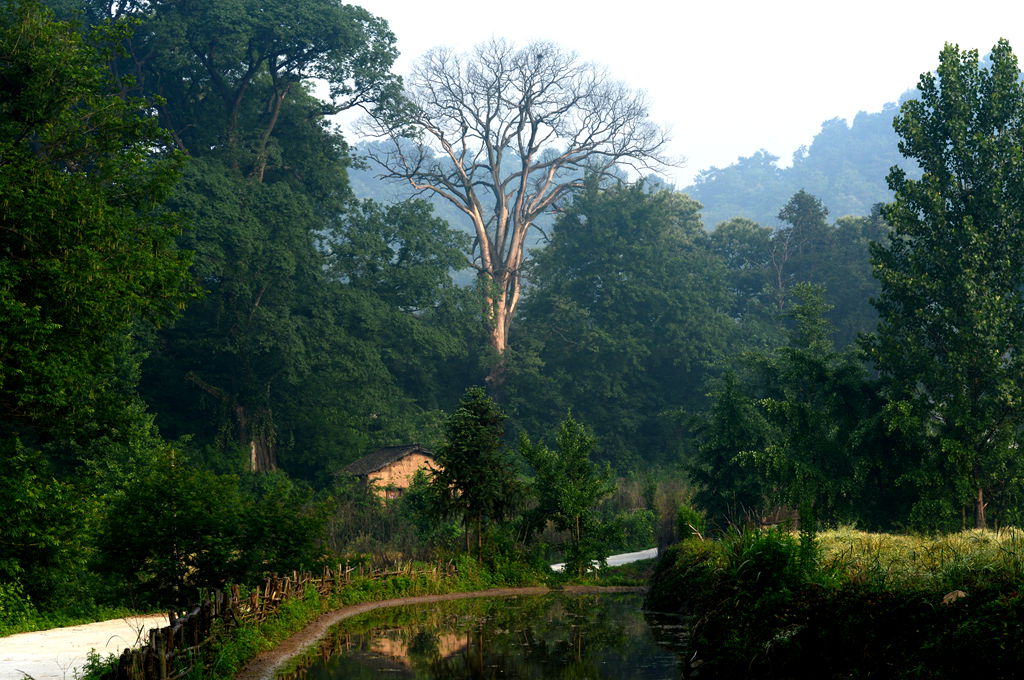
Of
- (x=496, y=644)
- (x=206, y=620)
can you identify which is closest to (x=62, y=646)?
(x=206, y=620)

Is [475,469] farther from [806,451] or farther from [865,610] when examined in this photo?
[865,610]

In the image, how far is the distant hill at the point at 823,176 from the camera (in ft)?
457

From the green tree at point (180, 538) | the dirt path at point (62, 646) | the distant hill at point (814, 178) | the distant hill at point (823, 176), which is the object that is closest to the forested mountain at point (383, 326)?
the green tree at point (180, 538)

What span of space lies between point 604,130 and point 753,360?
62.7 ft

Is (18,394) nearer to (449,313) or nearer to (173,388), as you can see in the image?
(173,388)

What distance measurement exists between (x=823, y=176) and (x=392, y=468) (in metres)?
121

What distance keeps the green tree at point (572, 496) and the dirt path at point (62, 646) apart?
13.9 metres

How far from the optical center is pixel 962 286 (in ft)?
98.6

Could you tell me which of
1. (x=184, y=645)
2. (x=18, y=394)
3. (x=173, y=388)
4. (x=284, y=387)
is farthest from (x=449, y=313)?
(x=184, y=645)

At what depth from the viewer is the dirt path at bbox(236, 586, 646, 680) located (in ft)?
50.9

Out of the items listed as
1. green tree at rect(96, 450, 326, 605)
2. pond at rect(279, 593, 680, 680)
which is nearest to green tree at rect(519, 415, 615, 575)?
pond at rect(279, 593, 680, 680)

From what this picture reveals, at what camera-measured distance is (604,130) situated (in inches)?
2279

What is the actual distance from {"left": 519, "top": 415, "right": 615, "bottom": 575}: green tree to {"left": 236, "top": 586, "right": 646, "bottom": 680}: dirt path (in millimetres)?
1418

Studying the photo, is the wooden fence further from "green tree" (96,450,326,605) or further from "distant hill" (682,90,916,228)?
"distant hill" (682,90,916,228)
